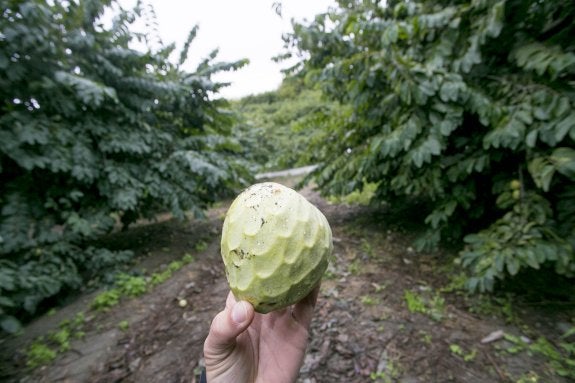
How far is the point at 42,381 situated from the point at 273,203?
7.84 ft

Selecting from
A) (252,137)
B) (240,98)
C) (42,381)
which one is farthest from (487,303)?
(240,98)

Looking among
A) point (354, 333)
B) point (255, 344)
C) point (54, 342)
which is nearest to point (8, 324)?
point (54, 342)

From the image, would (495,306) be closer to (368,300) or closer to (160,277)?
(368,300)

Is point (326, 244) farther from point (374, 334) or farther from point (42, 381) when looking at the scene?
point (42, 381)

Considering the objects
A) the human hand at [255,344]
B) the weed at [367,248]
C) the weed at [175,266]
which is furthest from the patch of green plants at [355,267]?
the weed at [175,266]

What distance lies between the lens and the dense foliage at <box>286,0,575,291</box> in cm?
197

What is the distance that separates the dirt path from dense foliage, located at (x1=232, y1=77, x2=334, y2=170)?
1904 mm

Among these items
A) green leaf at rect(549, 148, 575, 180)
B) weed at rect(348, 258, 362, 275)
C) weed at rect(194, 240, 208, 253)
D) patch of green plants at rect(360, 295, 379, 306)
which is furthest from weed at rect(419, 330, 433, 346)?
weed at rect(194, 240, 208, 253)

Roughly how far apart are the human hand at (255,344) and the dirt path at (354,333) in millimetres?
729

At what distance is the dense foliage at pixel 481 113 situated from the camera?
1.97 metres

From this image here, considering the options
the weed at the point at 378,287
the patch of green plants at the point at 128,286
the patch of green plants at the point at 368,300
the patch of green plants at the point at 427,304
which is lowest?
the patch of green plants at the point at 427,304

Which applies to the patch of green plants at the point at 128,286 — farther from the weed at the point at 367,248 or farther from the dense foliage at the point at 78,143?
the weed at the point at 367,248

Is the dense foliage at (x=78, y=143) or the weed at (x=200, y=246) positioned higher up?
the dense foliage at (x=78, y=143)

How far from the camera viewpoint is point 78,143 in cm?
321
